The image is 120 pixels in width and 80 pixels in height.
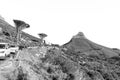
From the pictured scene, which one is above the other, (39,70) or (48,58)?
(48,58)

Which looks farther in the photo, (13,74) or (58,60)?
(58,60)

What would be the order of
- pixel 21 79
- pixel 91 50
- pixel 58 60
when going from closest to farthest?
pixel 21 79 < pixel 58 60 < pixel 91 50

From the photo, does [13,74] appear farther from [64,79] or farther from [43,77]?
[64,79]

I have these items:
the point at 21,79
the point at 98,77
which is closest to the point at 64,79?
the point at 21,79

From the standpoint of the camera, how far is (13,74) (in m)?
13.9

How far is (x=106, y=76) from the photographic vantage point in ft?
105

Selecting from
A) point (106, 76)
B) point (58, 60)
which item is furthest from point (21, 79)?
point (106, 76)

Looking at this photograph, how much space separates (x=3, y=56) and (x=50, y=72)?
7025 millimetres

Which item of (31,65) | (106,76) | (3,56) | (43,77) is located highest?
(3,56)

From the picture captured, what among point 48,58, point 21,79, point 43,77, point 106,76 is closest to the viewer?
point 21,79

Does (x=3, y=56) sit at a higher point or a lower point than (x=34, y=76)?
higher

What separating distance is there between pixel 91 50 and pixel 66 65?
4759cm

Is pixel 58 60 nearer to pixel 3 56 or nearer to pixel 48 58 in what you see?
pixel 48 58

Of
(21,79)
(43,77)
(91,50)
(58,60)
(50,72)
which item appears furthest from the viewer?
(91,50)
